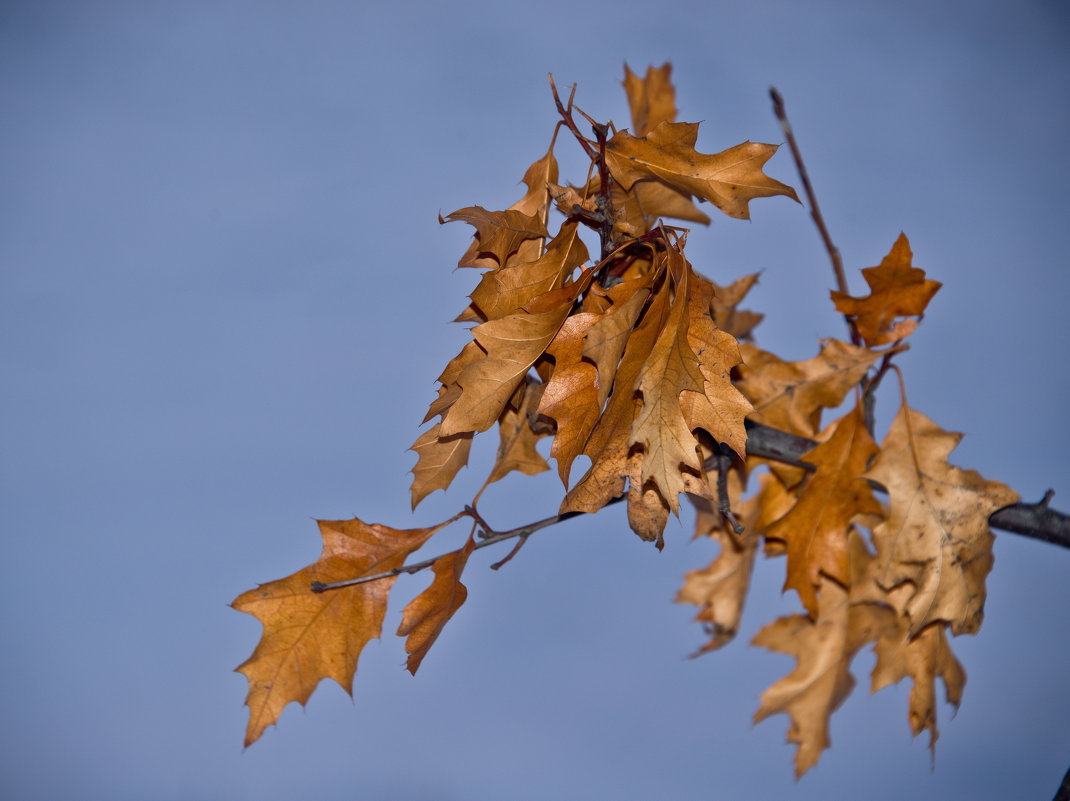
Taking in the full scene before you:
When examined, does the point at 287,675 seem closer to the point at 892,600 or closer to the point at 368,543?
the point at 368,543

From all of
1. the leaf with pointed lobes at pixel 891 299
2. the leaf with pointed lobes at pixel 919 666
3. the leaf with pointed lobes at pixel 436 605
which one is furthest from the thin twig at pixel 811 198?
the leaf with pointed lobes at pixel 436 605

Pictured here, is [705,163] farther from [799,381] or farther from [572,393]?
[799,381]

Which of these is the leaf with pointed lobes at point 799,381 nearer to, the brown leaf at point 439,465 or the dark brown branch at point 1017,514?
the dark brown branch at point 1017,514

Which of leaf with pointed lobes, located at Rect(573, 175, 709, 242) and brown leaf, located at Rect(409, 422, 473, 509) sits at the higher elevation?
leaf with pointed lobes, located at Rect(573, 175, 709, 242)

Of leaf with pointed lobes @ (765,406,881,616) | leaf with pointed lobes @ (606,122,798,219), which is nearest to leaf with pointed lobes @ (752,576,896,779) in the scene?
leaf with pointed lobes @ (765,406,881,616)

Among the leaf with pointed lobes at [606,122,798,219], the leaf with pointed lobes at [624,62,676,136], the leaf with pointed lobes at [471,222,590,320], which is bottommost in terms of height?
the leaf with pointed lobes at [471,222,590,320]

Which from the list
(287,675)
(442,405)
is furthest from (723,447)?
(287,675)

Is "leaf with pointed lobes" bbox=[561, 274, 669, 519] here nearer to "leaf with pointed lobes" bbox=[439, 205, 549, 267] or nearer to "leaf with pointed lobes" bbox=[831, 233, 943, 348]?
"leaf with pointed lobes" bbox=[439, 205, 549, 267]
